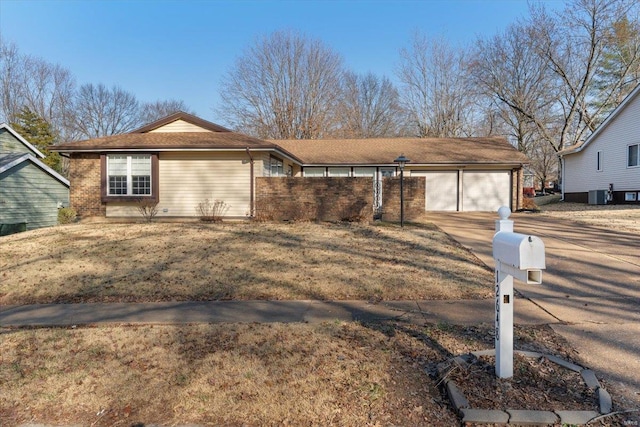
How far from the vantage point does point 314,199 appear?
44.0 ft

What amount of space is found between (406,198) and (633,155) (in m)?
14.0

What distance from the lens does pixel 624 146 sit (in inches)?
790

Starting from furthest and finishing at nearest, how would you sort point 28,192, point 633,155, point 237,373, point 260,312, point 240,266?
point 633,155, point 28,192, point 240,266, point 260,312, point 237,373

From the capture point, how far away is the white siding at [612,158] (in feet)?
63.7

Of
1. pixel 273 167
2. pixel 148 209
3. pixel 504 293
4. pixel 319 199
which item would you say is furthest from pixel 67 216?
pixel 504 293

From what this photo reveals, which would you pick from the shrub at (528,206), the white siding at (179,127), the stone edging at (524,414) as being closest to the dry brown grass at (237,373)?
the stone edging at (524,414)

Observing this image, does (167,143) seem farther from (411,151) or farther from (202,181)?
(411,151)

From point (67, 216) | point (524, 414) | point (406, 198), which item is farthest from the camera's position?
point (67, 216)

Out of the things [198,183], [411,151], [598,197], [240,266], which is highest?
[411,151]

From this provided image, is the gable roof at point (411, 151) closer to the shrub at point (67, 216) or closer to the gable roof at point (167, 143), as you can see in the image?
the gable roof at point (167, 143)

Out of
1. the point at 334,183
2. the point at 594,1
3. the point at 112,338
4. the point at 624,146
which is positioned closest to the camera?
the point at 112,338

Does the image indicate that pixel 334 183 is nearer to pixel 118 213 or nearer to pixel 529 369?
pixel 118 213

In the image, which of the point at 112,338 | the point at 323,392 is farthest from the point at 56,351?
the point at 323,392

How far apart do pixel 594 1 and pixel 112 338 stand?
3424 cm
